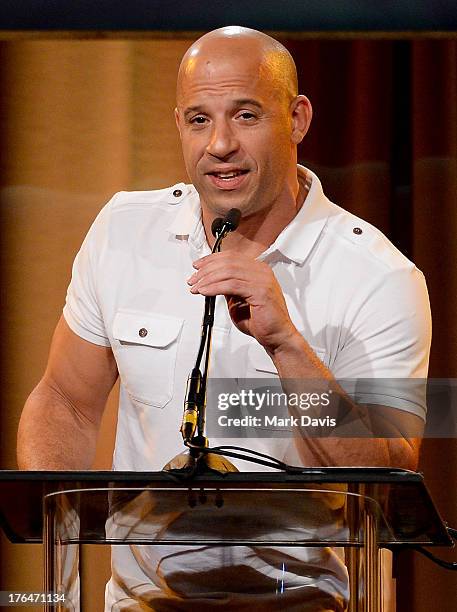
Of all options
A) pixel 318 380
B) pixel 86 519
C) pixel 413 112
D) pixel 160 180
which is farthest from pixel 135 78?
pixel 86 519

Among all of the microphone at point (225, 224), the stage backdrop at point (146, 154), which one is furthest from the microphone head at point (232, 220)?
the stage backdrop at point (146, 154)

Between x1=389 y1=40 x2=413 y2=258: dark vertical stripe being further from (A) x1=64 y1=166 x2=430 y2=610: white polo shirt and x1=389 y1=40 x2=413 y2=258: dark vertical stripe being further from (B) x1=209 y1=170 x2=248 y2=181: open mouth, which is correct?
(B) x1=209 y1=170 x2=248 y2=181: open mouth

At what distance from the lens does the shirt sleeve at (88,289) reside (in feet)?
8.22

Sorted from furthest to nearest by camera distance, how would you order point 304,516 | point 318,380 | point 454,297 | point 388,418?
point 454,297
point 388,418
point 318,380
point 304,516

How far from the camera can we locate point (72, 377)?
247cm

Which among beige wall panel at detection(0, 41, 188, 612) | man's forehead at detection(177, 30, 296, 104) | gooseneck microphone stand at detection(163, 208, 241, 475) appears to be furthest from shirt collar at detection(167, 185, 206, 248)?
gooseneck microphone stand at detection(163, 208, 241, 475)

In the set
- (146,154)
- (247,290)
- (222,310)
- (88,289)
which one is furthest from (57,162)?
(247,290)

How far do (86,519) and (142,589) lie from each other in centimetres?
14

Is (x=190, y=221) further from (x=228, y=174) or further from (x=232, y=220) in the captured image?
(x=232, y=220)

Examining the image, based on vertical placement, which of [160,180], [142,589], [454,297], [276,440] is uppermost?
[160,180]

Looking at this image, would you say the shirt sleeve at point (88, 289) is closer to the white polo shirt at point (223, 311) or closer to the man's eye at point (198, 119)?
the white polo shirt at point (223, 311)

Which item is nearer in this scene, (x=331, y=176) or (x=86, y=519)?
(x=86, y=519)

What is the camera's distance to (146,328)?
8.11 feet

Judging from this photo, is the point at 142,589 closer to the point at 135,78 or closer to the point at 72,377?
the point at 72,377
